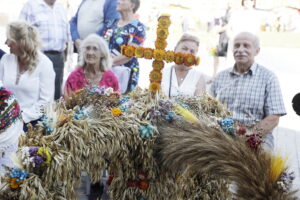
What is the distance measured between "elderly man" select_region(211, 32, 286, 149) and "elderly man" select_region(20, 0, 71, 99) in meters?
2.24

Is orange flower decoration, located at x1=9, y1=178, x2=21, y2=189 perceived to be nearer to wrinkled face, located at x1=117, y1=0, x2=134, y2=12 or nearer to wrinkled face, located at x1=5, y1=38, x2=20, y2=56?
wrinkled face, located at x1=5, y1=38, x2=20, y2=56

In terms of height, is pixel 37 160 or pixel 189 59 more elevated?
pixel 189 59

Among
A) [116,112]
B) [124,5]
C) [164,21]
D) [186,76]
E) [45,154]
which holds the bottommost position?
[45,154]

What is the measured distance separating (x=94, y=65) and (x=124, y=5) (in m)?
0.88

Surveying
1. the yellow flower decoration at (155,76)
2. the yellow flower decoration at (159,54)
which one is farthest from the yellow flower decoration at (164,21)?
the yellow flower decoration at (155,76)

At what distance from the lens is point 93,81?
12.1 ft

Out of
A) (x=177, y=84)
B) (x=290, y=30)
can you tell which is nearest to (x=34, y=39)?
(x=177, y=84)

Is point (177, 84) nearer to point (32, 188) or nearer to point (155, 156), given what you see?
point (155, 156)

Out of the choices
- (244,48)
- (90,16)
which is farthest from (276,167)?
(90,16)

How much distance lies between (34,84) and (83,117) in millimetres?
1591

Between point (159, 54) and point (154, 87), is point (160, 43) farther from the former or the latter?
point (154, 87)

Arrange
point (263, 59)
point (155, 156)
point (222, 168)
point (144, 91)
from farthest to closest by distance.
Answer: point (263, 59) → point (144, 91) → point (155, 156) → point (222, 168)

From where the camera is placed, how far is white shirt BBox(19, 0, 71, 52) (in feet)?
15.4

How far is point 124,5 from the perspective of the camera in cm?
430
